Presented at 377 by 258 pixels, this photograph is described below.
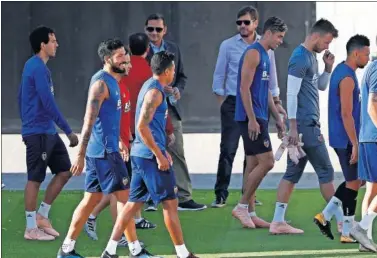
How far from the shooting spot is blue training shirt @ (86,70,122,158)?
9898 millimetres

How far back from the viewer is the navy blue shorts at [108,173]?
9945 millimetres

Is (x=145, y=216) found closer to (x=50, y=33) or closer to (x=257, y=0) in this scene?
(x=50, y=33)

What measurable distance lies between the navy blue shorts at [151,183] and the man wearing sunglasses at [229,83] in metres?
3.10

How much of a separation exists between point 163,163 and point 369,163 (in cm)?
174

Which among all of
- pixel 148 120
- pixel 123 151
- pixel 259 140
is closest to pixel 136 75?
pixel 259 140

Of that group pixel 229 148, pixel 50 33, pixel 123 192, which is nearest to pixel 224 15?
pixel 229 148

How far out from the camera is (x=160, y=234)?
11445 millimetres

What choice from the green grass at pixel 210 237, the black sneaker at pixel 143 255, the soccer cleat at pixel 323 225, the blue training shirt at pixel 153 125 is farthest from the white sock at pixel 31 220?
the soccer cleat at pixel 323 225

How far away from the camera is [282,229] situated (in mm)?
11312

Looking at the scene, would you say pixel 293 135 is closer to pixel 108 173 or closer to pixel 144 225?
pixel 144 225

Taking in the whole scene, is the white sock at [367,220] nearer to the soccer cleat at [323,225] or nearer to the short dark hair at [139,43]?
the soccer cleat at [323,225]

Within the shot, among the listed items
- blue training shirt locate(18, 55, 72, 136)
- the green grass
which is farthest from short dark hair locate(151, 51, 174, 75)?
the green grass

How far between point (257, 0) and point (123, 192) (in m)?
8.69

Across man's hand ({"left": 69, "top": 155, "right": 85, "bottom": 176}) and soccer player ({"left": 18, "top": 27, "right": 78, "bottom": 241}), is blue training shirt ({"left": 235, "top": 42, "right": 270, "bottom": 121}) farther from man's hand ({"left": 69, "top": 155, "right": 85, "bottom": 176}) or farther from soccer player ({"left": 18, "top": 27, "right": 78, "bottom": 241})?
man's hand ({"left": 69, "top": 155, "right": 85, "bottom": 176})
